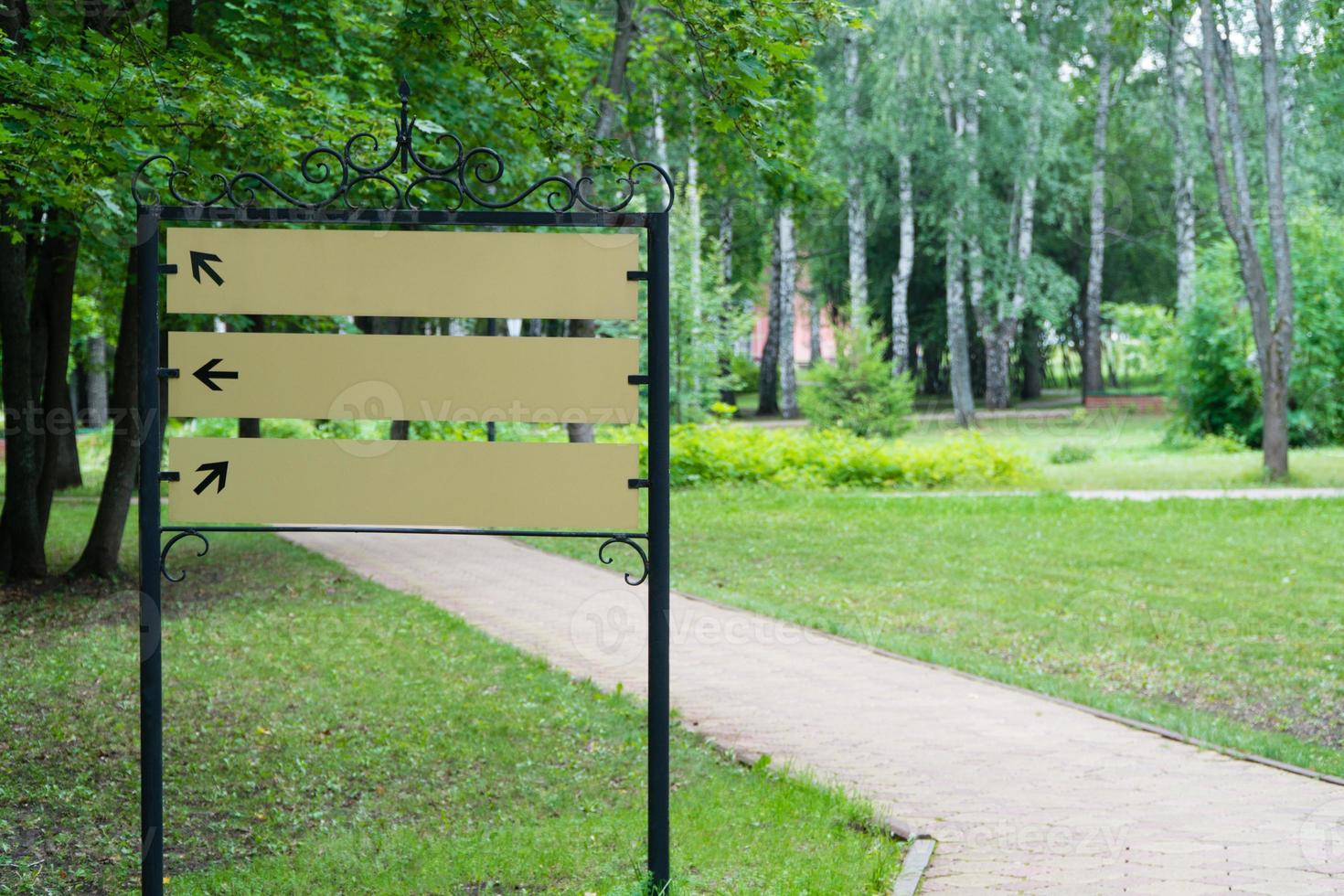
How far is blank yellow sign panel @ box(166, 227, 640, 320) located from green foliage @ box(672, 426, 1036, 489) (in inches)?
579

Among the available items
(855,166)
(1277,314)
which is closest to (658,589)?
(1277,314)

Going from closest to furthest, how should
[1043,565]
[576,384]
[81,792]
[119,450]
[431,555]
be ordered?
[576,384] → [81,792] → [119,450] → [1043,565] → [431,555]

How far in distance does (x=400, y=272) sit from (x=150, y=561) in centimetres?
121

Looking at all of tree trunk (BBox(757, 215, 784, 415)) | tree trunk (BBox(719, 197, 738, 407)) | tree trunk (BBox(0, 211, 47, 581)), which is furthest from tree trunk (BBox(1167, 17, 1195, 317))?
tree trunk (BBox(0, 211, 47, 581))

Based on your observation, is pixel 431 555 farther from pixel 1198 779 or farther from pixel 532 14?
pixel 1198 779

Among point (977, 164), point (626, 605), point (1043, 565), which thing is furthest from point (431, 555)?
point (977, 164)

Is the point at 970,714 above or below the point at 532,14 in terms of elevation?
below

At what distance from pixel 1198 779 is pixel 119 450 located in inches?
329

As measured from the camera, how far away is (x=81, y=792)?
17.6 ft

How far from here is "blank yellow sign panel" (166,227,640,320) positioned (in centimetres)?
402

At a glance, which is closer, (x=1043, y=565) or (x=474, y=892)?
(x=474, y=892)

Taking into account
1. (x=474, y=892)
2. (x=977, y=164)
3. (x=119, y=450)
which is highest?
(x=977, y=164)

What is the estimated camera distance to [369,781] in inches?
224

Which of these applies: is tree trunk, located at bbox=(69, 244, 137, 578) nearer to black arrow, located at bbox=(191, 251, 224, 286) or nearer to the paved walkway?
the paved walkway
